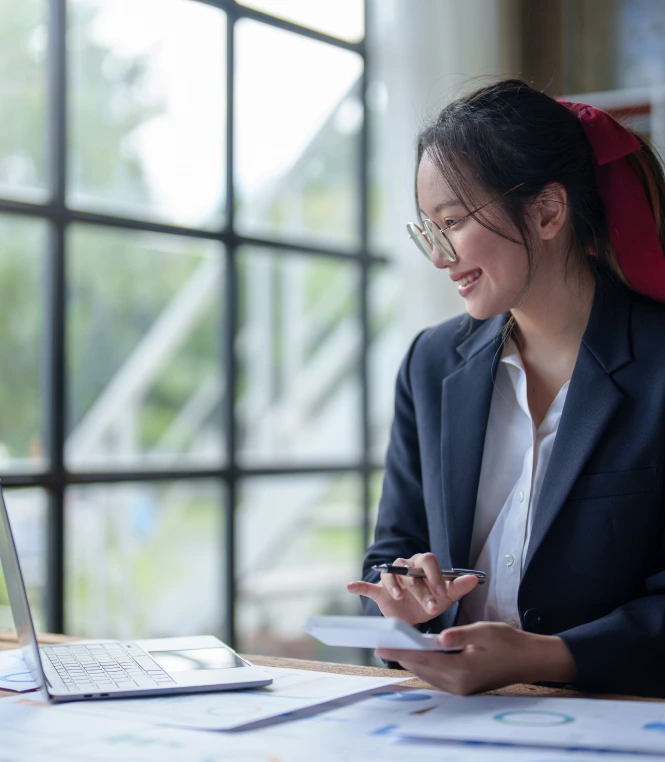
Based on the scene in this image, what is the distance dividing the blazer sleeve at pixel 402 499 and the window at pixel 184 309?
103 centimetres

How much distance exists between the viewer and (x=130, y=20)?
359cm

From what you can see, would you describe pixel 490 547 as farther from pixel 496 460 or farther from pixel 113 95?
pixel 113 95

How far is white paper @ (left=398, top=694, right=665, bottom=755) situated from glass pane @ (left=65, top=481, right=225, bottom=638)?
2094mm

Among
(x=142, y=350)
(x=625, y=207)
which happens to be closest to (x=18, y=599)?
(x=625, y=207)

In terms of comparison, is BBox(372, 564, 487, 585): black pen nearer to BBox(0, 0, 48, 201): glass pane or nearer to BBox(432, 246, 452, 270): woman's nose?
BBox(432, 246, 452, 270): woman's nose

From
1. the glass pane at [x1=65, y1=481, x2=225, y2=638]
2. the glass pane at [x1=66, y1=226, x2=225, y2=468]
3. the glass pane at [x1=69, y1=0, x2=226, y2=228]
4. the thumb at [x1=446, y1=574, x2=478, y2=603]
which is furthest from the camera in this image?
the glass pane at [x1=66, y1=226, x2=225, y2=468]

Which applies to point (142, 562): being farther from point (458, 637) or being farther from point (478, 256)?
point (458, 637)

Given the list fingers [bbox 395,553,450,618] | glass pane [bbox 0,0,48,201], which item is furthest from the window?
fingers [bbox 395,553,450,618]

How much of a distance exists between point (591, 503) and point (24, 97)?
2.05 m

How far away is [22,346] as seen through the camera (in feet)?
10.0

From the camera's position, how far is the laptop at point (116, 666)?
1.16m

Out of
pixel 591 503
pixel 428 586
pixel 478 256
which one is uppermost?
pixel 478 256

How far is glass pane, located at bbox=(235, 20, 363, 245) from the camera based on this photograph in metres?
3.27

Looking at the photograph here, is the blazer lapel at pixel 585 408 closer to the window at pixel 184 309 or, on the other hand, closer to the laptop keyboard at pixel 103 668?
the laptop keyboard at pixel 103 668
